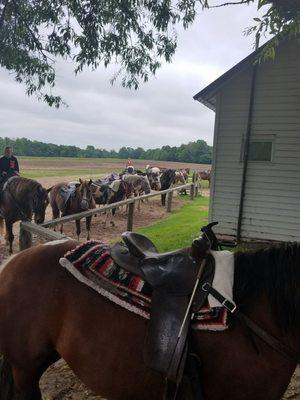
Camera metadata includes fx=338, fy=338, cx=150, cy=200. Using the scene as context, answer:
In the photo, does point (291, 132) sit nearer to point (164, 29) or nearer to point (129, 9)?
point (164, 29)

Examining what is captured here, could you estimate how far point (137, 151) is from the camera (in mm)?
104688

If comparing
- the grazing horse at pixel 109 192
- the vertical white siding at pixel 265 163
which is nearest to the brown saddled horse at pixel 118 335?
the vertical white siding at pixel 265 163

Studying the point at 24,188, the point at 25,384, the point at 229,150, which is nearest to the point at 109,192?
the point at 24,188

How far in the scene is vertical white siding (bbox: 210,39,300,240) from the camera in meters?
7.59

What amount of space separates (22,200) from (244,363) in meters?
7.24

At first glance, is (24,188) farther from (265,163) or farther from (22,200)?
(265,163)

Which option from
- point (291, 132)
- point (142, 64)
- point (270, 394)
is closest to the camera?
point (270, 394)

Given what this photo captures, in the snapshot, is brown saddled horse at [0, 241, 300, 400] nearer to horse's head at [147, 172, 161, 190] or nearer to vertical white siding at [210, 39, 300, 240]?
vertical white siding at [210, 39, 300, 240]

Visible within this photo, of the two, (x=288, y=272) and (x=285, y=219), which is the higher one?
(x=288, y=272)

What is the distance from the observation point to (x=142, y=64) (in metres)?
6.98

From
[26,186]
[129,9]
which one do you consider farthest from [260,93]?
[26,186]

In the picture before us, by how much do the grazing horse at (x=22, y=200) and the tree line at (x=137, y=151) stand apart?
224 feet

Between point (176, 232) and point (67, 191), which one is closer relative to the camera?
point (176, 232)

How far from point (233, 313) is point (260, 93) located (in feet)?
23.5
